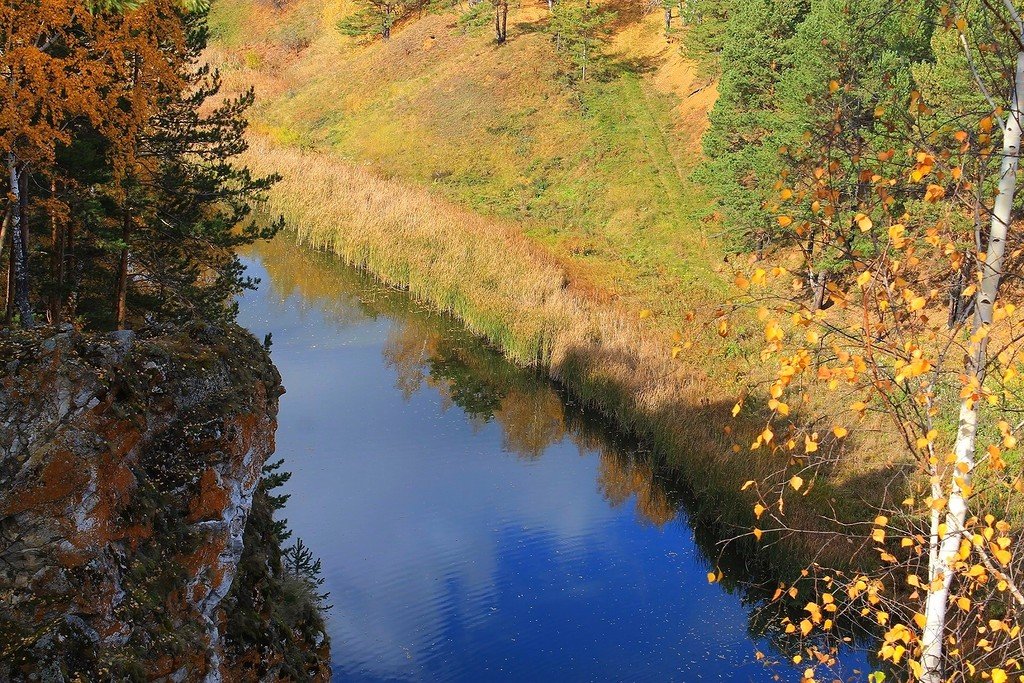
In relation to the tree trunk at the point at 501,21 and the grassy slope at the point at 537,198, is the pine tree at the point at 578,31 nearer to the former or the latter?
the grassy slope at the point at 537,198

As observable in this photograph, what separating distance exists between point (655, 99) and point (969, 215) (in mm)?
48805

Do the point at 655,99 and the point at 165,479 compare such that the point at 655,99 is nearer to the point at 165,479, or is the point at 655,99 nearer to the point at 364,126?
the point at 364,126

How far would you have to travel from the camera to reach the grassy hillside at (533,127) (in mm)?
37656

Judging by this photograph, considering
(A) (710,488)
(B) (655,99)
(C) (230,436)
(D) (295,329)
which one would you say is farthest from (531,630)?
(B) (655,99)

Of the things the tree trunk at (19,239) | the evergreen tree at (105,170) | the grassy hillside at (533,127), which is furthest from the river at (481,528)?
the grassy hillside at (533,127)

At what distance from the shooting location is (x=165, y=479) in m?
9.51

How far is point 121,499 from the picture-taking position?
8.22 meters

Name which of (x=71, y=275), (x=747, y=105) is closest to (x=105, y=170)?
(x=71, y=275)

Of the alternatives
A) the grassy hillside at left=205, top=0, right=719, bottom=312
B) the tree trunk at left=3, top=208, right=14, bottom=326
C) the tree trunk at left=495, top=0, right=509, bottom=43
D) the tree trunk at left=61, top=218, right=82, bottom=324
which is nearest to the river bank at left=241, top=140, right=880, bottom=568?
the grassy hillside at left=205, top=0, right=719, bottom=312

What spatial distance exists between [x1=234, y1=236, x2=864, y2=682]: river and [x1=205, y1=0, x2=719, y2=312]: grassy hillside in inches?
330

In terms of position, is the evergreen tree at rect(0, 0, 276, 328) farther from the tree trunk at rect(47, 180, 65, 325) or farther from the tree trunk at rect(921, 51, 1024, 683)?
the tree trunk at rect(921, 51, 1024, 683)

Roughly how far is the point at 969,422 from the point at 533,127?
47405mm

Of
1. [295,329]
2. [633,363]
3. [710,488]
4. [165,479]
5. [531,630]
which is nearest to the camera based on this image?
[165,479]

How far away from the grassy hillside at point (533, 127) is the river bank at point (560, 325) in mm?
3200
